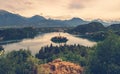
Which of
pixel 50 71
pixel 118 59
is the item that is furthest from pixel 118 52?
pixel 50 71

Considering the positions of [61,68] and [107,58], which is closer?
[107,58]

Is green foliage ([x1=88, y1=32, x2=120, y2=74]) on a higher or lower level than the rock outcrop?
higher

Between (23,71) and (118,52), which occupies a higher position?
(118,52)

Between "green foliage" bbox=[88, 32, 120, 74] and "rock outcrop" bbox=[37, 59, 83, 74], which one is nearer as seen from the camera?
"green foliage" bbox=[88, 32, 120, 74]

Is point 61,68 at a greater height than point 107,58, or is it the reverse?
point 107,58

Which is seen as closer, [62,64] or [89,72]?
[89,72]

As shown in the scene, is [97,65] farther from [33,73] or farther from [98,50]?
[33,73]

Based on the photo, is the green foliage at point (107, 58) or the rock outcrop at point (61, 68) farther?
the rock outcrop at point (61, 68)

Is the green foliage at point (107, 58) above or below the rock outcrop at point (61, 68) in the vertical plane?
above
